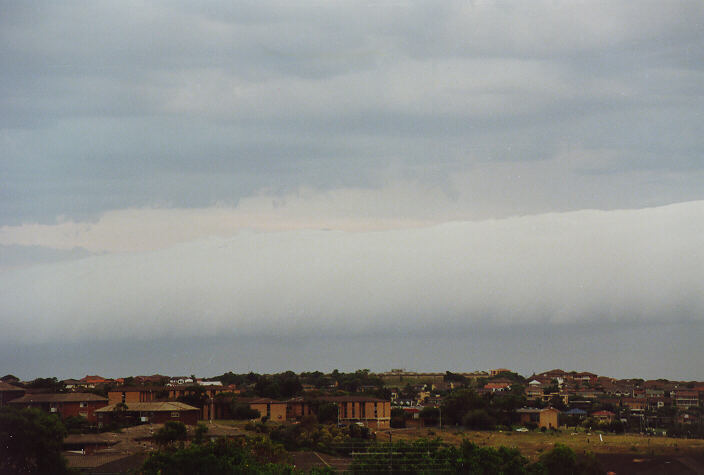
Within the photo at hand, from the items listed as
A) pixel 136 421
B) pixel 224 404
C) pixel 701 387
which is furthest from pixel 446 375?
pixel 136 421

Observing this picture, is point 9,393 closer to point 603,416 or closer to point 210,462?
point 210,462

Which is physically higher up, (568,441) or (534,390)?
(534,390)

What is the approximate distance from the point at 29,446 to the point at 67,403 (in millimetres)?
18861

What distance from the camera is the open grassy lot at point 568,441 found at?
37.2 meters

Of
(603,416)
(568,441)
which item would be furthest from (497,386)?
(568,441)

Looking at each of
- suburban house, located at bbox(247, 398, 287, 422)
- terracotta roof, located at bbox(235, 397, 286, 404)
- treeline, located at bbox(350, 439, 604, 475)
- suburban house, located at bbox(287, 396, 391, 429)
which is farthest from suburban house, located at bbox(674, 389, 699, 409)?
terracotta roof, located at bbox(235, 397, 286, 404)

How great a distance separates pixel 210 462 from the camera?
30469 mm

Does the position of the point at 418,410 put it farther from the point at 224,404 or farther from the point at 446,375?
the point at 446,375

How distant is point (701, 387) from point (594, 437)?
15.7 meters

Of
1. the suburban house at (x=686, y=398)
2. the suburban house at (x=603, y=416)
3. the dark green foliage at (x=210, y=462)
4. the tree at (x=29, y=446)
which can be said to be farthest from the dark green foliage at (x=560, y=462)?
the suburban house at (x=686, y=398)

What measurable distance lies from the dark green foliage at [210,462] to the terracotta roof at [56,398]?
19070mm

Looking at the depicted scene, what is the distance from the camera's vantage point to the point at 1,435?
98.8 ft

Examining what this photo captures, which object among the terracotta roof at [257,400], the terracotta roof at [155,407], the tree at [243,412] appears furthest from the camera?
the terracotta roof at [257,400]

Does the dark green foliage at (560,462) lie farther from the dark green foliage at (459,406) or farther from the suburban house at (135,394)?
the suburban house at (135,394)
